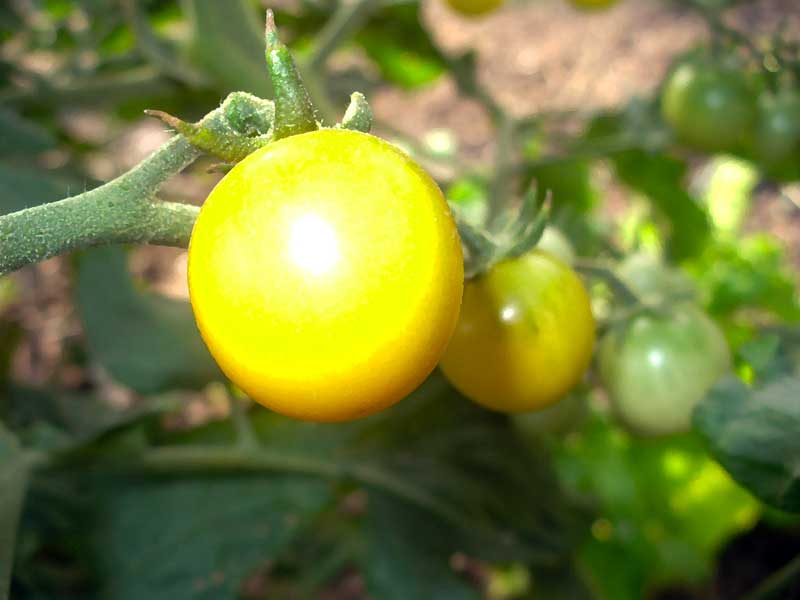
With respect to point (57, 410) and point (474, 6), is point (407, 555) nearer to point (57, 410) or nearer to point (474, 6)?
point (57, 410)

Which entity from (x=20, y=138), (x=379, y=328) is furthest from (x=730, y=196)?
(x=379, y=328)

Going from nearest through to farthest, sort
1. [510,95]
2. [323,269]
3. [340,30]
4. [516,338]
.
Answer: [323,269] → [516,338] → [340,30] → [510,95]

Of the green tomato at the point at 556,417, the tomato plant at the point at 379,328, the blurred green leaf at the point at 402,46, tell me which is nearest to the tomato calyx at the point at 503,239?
the tomato plant at the point at 379,328

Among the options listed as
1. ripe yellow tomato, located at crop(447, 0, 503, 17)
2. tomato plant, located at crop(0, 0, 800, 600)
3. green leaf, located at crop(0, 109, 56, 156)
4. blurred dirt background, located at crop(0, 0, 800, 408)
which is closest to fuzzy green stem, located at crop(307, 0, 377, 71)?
tomato plant, located at crop(0, 0, 800, 600)

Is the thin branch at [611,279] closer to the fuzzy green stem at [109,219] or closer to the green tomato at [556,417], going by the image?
the green tomato at [556,417]

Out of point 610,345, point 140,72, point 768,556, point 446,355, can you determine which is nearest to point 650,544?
point 768,556

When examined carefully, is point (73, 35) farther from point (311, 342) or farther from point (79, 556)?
point (311, 342)
